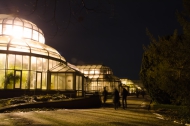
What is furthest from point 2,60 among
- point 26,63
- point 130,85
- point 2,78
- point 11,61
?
point 130,85

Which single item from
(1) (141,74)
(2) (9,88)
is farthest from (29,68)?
(1) (141,74)

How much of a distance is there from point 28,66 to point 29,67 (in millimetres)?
174

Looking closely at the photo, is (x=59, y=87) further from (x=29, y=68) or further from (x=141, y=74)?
(x=141, y=74)

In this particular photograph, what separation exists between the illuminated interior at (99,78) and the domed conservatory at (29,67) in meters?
16.1

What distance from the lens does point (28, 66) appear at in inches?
1121

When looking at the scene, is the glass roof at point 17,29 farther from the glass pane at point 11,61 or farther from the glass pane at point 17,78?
the glass pane at point 17,78

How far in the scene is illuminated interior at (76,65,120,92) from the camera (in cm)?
5206

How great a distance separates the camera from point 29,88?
27.8 meters

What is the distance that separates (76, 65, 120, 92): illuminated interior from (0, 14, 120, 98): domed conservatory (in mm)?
16101

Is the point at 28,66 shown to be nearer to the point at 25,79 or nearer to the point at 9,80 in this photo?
the point at 25,79

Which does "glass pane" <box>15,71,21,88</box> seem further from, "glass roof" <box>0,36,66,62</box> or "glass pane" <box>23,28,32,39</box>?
"glass pane" <box>23,28,32,39</box>

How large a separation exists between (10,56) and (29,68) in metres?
2.69

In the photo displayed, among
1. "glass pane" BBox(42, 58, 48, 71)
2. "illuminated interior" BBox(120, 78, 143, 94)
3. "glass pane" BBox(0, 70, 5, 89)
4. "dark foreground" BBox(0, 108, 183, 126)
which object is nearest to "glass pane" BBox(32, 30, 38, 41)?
"glass pane" BBox(42, 58, 48, 71)

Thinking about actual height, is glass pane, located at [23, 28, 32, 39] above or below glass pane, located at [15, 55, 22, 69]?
above
